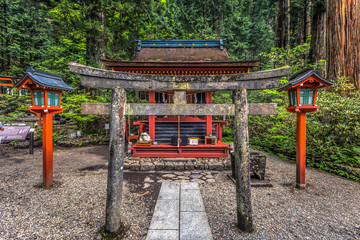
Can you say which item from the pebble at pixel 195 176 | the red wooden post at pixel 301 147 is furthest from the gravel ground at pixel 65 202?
the red wooden post at pixel 301 147

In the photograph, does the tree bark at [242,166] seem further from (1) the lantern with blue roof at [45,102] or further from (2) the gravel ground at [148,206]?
(1) the lantern with blue roof at [45,102]

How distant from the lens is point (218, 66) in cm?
580

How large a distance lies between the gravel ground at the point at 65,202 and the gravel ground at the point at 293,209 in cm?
146

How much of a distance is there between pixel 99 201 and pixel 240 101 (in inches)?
146

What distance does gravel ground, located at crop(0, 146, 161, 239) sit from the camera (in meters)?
2.54

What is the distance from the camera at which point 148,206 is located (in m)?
3.25

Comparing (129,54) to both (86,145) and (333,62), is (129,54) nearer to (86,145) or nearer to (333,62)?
(86,145)

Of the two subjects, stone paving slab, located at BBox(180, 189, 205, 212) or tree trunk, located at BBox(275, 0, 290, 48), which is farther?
tree trunk, located at BBox(275, 0, 290, 48)

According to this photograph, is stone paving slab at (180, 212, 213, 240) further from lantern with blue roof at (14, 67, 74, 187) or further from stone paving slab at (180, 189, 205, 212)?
lantern with blue roof at (14, 67, 74, 187)

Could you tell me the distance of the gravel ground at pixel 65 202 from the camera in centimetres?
254

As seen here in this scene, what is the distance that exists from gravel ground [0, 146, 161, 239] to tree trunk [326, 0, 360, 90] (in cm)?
779

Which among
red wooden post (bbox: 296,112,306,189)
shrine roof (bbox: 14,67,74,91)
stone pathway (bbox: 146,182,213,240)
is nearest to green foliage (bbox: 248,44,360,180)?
red wooden post (bbox: 296,112,306,189)

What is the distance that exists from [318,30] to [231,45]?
6.98 m

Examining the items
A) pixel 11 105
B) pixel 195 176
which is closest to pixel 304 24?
pixel 195 176
